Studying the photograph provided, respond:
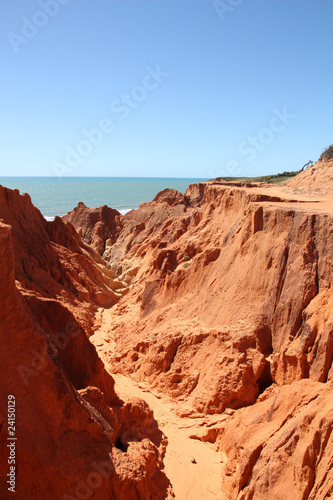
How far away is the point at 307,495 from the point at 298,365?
3485mm

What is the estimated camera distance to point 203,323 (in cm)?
1275

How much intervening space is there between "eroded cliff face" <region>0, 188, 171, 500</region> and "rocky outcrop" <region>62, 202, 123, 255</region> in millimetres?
26006

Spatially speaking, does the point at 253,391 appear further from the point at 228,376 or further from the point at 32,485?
the point at 32,485

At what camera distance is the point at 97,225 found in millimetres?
36219

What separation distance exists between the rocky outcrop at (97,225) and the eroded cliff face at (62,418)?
85.3 feet

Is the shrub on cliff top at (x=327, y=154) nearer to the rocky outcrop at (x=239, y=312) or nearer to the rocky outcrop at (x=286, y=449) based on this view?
the rocky outcrop at (x=239, y=312)

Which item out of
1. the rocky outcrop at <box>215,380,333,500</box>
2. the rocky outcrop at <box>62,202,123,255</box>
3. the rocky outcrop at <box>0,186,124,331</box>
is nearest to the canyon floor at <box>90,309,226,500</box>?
the rocky outcrop at <box>215,380,333,500</box>

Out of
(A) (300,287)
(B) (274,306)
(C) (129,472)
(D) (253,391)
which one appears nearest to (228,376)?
(D) (253,391)

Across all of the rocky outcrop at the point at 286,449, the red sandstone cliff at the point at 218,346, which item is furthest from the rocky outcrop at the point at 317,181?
the rocky outcrop at the point at 286,449

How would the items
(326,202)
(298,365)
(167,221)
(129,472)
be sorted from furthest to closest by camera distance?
(167,221)
(326,202)
(298,365)
(129,472)

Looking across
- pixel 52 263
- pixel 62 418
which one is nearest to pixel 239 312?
pixel 62 418

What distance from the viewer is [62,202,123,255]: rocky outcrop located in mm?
35125

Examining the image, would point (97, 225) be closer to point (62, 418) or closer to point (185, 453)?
point (185, 453)

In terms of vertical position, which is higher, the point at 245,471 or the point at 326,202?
the point at 326,202
